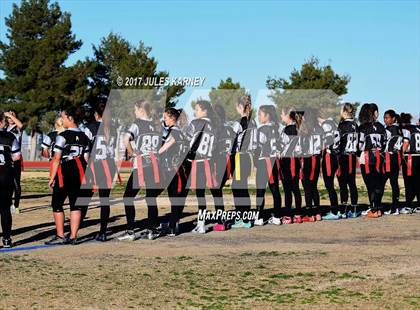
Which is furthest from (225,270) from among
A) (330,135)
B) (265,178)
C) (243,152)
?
(330,135)

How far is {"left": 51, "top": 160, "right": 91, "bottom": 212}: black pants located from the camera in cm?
1144

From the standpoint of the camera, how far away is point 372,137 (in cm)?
1491

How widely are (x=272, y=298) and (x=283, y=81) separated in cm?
5749

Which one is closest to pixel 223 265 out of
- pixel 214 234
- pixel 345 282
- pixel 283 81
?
pixel 345 282

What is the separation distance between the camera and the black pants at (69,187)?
37.5 feet

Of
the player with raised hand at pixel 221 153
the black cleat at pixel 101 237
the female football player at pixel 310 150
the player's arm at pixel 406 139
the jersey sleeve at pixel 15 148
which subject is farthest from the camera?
the player's arm at pixel 406 139

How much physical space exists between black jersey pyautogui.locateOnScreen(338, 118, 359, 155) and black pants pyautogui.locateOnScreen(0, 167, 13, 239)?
20.9 feet

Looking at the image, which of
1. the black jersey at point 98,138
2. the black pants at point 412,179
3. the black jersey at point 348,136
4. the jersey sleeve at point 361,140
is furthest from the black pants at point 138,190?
the black pants at point 412,179

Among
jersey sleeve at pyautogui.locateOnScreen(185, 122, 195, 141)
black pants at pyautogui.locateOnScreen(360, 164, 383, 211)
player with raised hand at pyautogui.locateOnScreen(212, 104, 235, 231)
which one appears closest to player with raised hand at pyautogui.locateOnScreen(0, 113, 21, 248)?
jersey sleeve at pyautogui.locateOnScreen(185, 122, 195, 141)

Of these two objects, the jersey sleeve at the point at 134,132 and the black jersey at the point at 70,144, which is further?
the jersey sleeve at the point at 134,132

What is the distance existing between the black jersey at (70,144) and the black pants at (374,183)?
616 cm

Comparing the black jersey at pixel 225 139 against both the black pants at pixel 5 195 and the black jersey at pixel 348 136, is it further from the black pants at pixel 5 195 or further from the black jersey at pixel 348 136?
the black pants at pixel 5 195

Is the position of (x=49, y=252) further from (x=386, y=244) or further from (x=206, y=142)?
(x=386, y=244)

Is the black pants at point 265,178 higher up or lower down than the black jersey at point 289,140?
lower down
